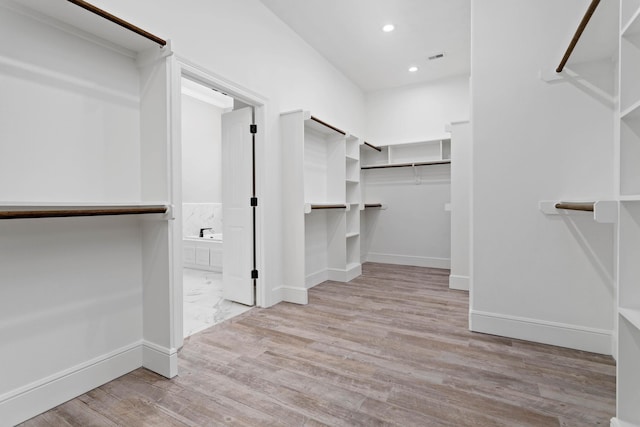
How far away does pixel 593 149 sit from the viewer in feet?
7.16

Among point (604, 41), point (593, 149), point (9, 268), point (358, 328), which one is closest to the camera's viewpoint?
point (9, 268)

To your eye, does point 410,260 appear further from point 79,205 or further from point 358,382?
point 79,205

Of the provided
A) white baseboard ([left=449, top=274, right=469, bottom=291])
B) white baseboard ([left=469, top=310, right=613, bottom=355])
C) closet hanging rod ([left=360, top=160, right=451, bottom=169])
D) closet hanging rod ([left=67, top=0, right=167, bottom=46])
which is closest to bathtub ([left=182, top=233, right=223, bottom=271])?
closet hanging rod ([left=360, top=160, right=451, bottom=169])

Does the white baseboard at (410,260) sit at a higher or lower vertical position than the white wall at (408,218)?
lower

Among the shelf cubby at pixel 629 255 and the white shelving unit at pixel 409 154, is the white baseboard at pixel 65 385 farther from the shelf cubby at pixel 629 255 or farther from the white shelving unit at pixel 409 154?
the white shelving unit at pixel 409 154

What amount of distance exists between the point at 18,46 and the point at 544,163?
3269mm

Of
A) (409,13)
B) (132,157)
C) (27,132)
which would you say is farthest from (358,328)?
(409,13)

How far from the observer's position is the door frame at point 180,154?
2.13m

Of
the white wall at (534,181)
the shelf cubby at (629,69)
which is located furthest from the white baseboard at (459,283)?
the shelf cubby at (629,69)

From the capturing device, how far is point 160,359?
1.95 meters

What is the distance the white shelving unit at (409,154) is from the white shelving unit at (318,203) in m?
1.00

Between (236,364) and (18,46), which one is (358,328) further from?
(18,46)

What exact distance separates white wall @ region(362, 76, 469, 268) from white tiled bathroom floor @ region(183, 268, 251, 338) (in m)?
2.82

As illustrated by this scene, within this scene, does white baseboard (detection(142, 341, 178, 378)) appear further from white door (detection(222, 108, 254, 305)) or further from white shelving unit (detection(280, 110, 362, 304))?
white shelving unit (detection(280, 110, 362, 304))
